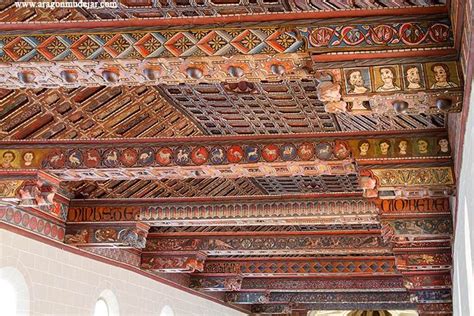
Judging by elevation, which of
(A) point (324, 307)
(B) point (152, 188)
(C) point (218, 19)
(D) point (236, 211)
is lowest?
(C) point (218, 19)

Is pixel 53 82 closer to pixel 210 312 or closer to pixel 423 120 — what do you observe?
pixel 423 120

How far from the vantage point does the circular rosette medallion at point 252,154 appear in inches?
432

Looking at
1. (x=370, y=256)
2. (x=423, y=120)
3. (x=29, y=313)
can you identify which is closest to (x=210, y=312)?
→ (x=370, y=256)

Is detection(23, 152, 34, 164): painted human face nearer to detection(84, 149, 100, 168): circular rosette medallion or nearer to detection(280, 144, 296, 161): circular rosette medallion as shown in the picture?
detection(84, 149, 100, 168): circular rosette medallion

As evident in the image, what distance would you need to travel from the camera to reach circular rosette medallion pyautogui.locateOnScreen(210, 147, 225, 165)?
36.5 ft

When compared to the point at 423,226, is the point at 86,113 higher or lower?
higher

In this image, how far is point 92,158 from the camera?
37.4 ft

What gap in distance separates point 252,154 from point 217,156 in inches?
20.0

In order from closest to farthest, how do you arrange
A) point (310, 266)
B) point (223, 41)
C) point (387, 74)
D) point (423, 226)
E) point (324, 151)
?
point (387, 74), point (223, 41), point (324, 151), point (423, 226), point (310, 266)

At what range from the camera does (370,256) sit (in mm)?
22016

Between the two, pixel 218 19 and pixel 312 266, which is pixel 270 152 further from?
pixel 312 266

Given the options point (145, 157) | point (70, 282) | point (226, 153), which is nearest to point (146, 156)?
point (145, 157)

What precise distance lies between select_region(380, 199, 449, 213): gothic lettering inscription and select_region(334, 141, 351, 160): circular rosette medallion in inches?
83.8

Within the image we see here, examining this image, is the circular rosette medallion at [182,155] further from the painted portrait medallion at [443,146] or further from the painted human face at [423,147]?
the painted portrait medallion at [443,146]
